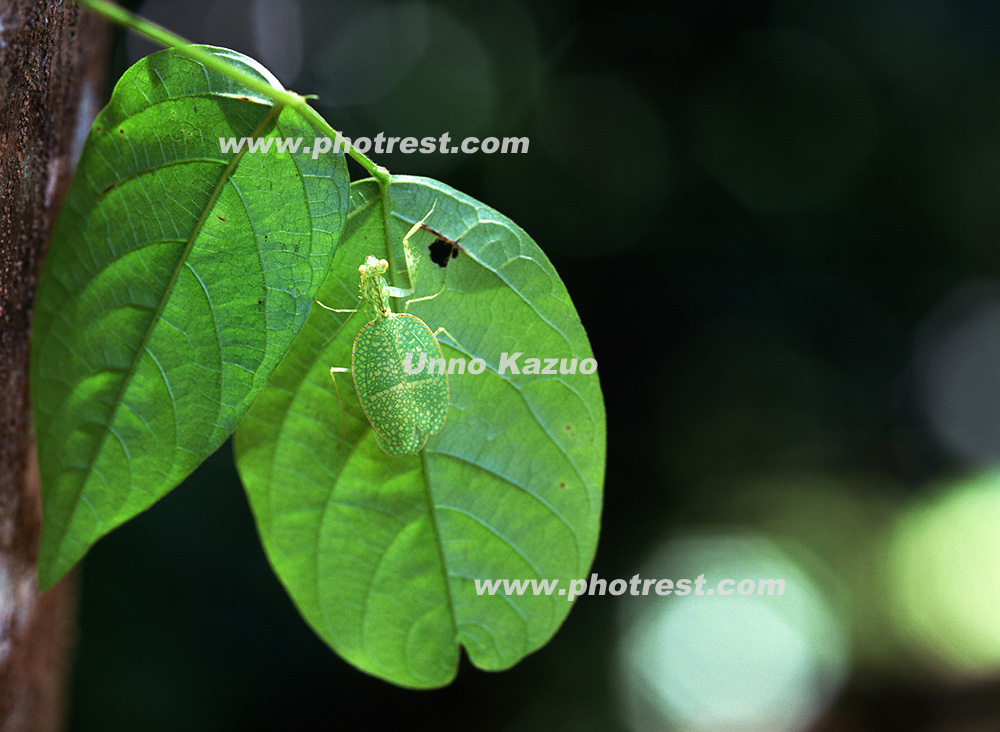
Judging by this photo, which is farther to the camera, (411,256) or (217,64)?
(411,256)

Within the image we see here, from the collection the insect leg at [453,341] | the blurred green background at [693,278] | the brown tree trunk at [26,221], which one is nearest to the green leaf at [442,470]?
the insect leg at [453,341]

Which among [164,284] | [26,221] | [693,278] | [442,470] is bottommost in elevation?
[442,470]

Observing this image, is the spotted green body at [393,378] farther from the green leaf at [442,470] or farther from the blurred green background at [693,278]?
the blurred green background at [693,278]

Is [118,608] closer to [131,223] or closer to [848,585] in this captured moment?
[131,223]

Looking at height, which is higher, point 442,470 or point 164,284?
point 164,284


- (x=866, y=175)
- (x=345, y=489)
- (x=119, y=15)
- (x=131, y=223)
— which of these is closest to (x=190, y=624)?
(x=345, y=489)

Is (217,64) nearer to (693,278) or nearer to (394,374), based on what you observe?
(394,374)

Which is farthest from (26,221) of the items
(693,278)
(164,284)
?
(693,278)
